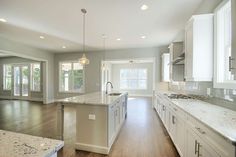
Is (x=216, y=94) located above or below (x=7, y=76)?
below

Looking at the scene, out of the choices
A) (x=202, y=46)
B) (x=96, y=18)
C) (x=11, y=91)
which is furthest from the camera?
(x=11, y=91)

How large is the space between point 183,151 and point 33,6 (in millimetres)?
4023

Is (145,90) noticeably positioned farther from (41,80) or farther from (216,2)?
(216,2)

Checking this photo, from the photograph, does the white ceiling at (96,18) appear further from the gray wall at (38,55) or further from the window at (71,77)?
the window at (71,77)

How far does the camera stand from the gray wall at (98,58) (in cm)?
658

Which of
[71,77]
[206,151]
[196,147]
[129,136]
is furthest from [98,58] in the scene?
[206,151]

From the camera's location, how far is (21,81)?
29.4 ft

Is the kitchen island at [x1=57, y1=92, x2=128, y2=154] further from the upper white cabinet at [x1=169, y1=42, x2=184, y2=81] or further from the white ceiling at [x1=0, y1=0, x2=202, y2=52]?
the upper white cabinet at [x1=169, y1=42, x2=184, y2=81]

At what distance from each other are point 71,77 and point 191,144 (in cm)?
751

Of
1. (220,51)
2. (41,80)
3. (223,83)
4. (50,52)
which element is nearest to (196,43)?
(220,51)

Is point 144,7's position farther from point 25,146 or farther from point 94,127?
point 25,146

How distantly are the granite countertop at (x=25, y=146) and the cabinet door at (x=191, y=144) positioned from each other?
4.98 ft

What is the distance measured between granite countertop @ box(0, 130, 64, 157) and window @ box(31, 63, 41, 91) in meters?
8.64

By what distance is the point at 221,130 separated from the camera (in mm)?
1165
